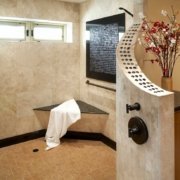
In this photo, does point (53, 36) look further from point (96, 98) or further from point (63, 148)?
point (63, 148)

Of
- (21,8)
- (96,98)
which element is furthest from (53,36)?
(96,98)

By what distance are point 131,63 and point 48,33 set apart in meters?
2.19

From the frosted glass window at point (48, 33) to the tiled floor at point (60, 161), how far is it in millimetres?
1691

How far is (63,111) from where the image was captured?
11.0 feet

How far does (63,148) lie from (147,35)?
6.73 feet

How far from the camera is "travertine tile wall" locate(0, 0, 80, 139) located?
3.28m

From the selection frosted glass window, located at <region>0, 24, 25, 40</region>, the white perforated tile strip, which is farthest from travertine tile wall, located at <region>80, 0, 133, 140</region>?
frosted glass window, located at <region>0, 24, 25, 40</region>

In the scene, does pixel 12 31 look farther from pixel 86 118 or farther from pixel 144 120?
pixel 144 120

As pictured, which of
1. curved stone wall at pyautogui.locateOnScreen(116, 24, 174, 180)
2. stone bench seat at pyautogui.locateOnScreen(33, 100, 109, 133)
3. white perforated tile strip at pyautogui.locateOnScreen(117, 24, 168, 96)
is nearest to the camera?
curved stone wall at pyautogui.locateOnScreen(116, 24, 174, 180)

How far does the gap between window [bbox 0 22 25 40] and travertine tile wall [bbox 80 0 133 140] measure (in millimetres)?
989

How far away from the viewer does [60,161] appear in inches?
116

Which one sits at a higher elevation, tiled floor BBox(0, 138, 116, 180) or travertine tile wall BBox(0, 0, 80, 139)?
travertine tile wall BBox(0, 0, 80, 139)

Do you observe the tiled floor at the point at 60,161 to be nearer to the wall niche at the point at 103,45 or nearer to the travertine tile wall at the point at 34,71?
the travertine tile wall at the point at 34,71

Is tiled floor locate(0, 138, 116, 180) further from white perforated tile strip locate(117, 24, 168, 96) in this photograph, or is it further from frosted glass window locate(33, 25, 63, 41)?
frosted glass window locate(33, 25, 63, 41)
